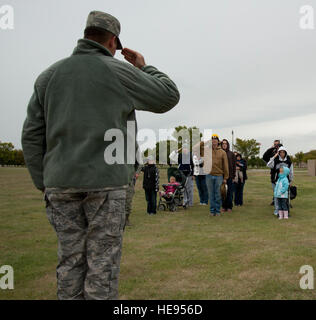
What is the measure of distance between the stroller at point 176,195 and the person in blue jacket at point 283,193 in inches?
133

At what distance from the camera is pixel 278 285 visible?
4.21 meters

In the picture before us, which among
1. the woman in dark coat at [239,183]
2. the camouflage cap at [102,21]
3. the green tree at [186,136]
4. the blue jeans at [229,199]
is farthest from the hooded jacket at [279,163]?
the green tree at [186,136]

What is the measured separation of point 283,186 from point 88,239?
8400mm

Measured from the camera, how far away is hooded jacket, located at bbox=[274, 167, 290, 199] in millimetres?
9422

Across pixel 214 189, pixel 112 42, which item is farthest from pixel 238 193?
pixel 112 42

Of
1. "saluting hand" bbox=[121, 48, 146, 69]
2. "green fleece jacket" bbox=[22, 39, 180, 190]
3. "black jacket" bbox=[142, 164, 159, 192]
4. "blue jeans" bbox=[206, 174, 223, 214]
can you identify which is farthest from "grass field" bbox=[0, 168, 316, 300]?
"saluting hand" bbox=[121, 48, 146, 69]

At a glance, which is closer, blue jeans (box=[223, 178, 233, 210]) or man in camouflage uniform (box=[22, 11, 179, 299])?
man in camouflage uniform (box=[22, 11, 179, 299])

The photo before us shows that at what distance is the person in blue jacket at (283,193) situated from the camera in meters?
9.44

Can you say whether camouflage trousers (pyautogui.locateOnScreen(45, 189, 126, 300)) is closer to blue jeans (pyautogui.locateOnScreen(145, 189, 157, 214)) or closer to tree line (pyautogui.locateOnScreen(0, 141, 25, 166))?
blue jeans (pyautogui.locateOnScreen(145, 189, 157, 214))

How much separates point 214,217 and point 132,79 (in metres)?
8.14

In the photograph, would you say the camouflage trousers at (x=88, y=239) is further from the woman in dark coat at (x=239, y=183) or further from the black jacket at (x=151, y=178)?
the woman in dark coat at (x=239, y=183)

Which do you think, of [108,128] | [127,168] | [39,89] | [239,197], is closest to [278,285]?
[127,168]

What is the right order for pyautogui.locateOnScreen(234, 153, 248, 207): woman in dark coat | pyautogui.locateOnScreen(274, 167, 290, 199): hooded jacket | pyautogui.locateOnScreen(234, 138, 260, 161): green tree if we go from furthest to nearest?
pyautogui.locateOnScreen(234, 138, 260, 161): green tree, pyautogui.locateOnScreen(234, 153, 248, 207): woman in dark coat, pyautogui.locateOnScreen(274, 167, 290, 199): hooded jacket

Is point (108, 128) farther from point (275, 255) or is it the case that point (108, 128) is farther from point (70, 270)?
point (275, 255)
